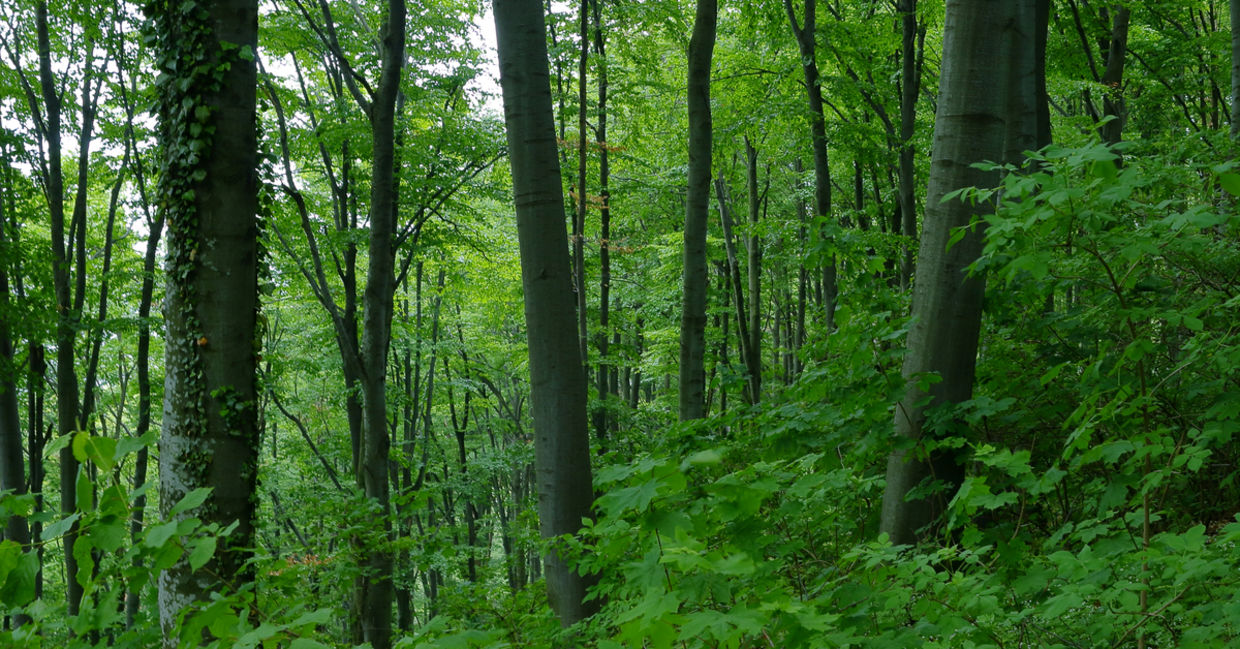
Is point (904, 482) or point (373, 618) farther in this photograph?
point (373, 618)

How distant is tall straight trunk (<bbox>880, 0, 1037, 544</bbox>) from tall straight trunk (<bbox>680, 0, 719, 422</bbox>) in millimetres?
3435

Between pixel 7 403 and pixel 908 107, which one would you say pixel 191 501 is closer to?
pixel 908 107

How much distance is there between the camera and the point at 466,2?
15.0 meters

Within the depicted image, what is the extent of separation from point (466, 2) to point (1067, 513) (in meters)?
14.4

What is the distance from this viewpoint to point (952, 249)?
13.0 ft

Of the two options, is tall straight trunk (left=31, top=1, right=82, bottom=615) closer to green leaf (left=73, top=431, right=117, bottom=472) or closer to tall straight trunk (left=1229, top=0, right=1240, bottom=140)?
green leaf (left=73, top=431, right=117, bottom=472)

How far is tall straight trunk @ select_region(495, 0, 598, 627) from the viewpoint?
436 centimetres

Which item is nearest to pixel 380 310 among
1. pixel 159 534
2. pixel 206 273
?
pixel 206 273

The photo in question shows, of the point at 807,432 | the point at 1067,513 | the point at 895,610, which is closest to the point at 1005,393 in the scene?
the point at 1067,513

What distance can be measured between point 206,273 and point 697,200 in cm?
448

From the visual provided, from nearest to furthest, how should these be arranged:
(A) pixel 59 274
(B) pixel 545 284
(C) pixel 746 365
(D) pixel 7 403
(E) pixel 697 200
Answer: (B) pixel 545 284 → (C) pixel 746 365 → (E) pixel 697 200 → (D) pixel 7 403 → (A) pixel 59 274

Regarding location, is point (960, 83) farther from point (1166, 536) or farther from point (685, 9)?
point (685, 9)

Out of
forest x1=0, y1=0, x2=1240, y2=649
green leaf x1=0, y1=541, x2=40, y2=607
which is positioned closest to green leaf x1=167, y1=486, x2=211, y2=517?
forest x1=0, y1=0, x2=1240, y2=649

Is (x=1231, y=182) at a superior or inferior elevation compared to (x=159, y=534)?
superior
